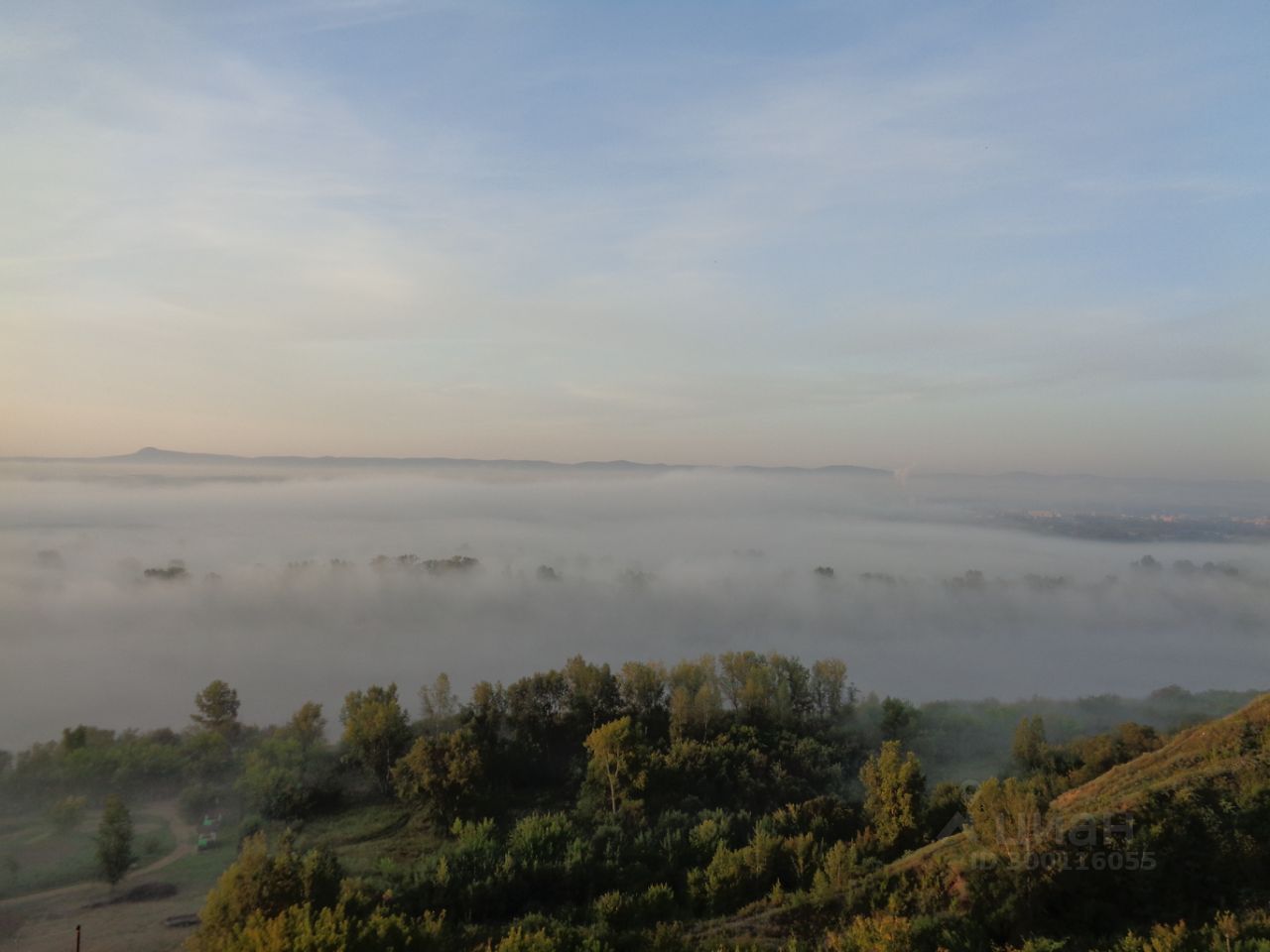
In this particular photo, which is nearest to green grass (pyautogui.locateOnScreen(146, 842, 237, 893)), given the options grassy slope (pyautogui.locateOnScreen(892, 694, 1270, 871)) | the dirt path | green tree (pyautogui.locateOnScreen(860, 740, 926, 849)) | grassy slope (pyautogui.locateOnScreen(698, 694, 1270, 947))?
the dirt path

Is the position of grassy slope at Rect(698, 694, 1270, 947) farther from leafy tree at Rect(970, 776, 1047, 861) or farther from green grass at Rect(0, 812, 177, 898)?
green grass at Rect(0, 812, 177, 898)

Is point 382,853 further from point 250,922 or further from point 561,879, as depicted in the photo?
point 250,922

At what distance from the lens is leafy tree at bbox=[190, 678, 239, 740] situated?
60156 millimetres

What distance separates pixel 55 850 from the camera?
38.6m

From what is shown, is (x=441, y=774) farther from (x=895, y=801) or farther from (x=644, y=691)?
(x=895, y=801)

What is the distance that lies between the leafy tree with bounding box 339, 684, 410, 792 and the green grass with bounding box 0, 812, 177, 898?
405 inches

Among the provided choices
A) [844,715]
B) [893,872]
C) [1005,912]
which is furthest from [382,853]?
[844,715]

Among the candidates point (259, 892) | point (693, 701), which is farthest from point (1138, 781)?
point (259, 892)

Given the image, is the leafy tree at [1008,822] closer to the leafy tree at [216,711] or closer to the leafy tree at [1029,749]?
the leafy tree at [1029,749]

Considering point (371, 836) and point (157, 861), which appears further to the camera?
point (371, 836)

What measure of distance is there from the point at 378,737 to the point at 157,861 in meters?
12.3

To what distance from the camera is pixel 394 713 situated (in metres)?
46.8

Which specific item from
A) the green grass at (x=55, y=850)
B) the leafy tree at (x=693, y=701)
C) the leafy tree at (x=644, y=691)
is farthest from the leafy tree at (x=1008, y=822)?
the green grass at (x=55, y=850)

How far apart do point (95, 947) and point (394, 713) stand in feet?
65.6
